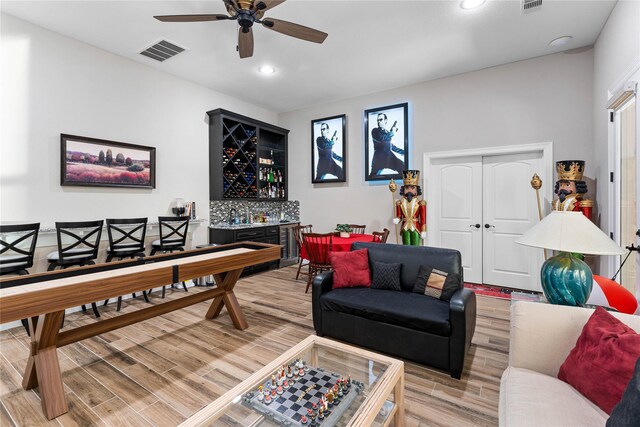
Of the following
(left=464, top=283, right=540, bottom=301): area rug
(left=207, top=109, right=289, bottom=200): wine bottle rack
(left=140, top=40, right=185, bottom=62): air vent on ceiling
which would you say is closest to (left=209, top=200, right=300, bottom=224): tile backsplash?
(left=207, top=109, right=289, bottom=200): wine bottle rack

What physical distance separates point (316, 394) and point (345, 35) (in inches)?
145

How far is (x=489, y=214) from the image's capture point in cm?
455

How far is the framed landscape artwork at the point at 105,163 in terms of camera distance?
11.7 ft

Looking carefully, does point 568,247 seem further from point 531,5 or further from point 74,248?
point 74,248

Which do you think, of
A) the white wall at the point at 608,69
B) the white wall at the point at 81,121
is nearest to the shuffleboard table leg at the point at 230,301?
the white wall at the point at 81,121

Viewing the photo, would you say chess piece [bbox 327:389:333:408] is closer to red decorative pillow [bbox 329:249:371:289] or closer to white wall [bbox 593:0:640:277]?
red decorative pillow [bbox 329:249:371:289]

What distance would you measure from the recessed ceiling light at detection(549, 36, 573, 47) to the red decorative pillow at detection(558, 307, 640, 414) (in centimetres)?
376

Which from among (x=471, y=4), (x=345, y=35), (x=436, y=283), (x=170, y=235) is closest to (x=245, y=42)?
(x=345, y=35)

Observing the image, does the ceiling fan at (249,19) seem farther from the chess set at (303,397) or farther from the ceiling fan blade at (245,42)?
the chess set at (303,397)

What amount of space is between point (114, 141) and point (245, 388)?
392 centimetres

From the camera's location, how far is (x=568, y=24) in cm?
335

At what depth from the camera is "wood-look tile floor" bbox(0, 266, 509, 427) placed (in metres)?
1.85

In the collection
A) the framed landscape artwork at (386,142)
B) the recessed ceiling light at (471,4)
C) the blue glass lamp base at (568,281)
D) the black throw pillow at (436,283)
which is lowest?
the black throw pillow at (436,283)

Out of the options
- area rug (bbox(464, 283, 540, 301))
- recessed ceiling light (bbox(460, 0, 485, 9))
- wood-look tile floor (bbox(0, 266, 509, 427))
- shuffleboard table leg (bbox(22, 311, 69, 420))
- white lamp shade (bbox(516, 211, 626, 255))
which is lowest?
wood-look tile floor (bbox(0, 266, 509, 427))
